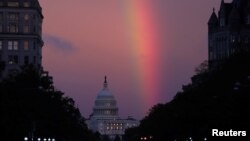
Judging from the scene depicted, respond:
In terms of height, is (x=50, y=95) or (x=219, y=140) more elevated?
(x=50, y=95)

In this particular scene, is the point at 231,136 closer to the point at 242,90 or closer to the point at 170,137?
the point at 242,90

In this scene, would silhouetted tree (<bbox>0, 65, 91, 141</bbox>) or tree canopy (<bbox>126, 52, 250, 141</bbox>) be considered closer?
tree canopy (<bbox>126, 52, 250, 141</bbox>)

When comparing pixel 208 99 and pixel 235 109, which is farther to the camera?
pixel 208 99

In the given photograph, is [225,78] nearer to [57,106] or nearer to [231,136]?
[57,106]

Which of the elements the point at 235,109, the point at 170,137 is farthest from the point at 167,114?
the point at 235,109

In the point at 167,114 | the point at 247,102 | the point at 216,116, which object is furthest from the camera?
the point at 167,114

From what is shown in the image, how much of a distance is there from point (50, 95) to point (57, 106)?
2902 mm

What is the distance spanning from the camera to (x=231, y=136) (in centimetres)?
5719

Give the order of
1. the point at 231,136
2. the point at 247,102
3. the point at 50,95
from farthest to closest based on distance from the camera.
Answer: the point at 50,95
the point at 247,102
the point at 231,136

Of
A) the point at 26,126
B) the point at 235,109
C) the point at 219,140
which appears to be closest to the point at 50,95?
the point at 26,126

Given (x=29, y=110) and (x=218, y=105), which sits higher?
(x=29, y=110)

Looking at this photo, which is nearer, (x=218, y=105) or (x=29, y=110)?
(x=218, y=105)

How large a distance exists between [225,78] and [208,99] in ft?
22.9

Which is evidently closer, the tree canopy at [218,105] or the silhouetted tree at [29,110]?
the tree canopy at [218,105]
